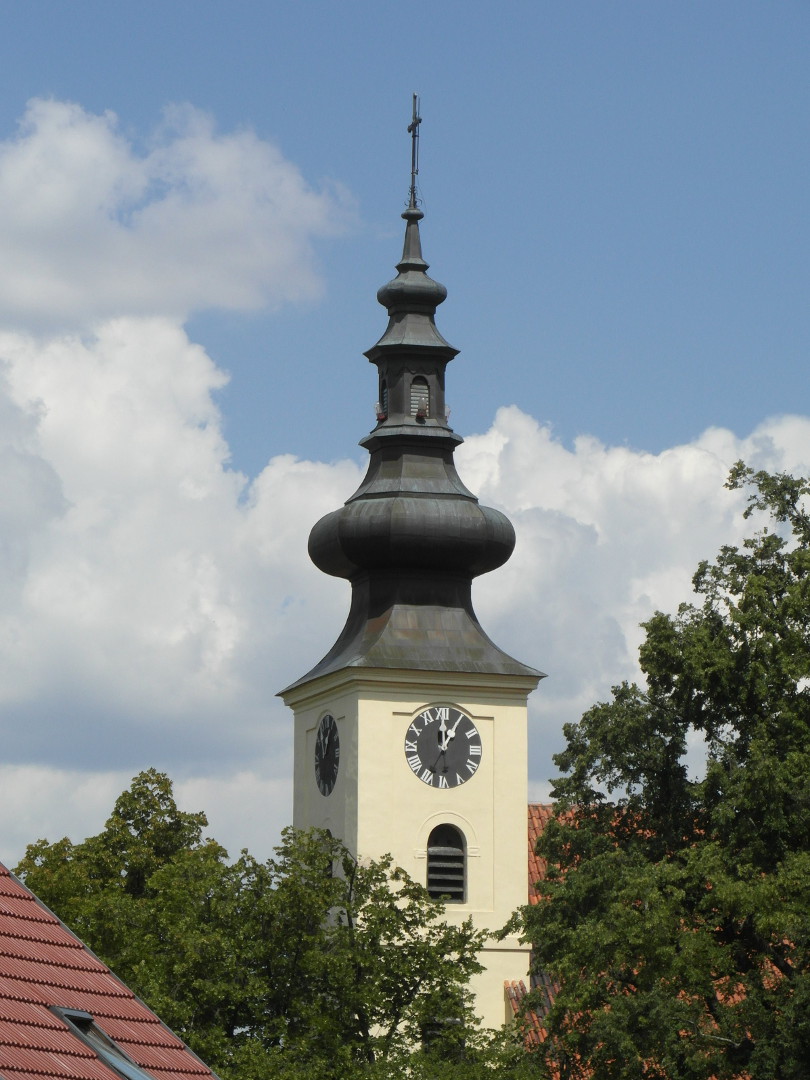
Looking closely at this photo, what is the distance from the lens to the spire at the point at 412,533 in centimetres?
4400

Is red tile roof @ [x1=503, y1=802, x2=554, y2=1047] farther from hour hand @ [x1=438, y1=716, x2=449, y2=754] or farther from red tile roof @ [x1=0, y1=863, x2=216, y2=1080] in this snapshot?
red tile roof @ [x1=0, y1=863, x2=216, y2=1080]

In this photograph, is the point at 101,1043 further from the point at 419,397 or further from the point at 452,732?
the point at 419,397

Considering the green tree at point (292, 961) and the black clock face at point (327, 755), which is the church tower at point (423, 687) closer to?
Answer: the black clock face at point (327, 755)

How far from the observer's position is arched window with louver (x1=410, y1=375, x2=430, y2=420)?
45844 millimetres

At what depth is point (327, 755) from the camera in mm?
45062

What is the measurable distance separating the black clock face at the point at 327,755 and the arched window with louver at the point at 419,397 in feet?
19.2

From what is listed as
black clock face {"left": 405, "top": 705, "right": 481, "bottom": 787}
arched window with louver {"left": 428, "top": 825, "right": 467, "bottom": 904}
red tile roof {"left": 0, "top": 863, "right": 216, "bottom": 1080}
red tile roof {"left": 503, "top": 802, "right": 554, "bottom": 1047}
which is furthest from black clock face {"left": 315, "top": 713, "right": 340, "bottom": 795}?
red tile roof {"left": 0, "top": 863, "right": 216, "bottom": 1080}

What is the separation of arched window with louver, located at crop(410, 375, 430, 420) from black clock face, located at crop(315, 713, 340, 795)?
19.2ft

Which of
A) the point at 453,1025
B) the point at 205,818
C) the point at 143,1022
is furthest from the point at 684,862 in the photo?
the point at 143,1022

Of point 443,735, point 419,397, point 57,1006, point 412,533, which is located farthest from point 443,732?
point 57,1006

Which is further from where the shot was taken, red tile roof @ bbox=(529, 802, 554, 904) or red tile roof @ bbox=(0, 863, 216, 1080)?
red tile roof @ bbox=(529, 802, 554, 904)

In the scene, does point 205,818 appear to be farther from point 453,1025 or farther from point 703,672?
point 703,672

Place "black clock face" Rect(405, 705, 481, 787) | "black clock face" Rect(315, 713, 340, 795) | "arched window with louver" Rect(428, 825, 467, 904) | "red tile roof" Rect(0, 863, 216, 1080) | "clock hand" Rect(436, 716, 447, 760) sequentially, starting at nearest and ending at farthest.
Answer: "red tile roof" Rect(0, 863, 216, 1080), "arched window with louver" Rect(428, 825, 467, 904), "black clock face" Rect(405, 705, 481, 787), "clock hand" Rect(436, 716, 447, 760), "black clock face" Rect(315, 713, 340, 795)

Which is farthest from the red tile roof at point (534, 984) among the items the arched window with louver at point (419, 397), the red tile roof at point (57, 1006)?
the red tile roof at point (57, 1006)
